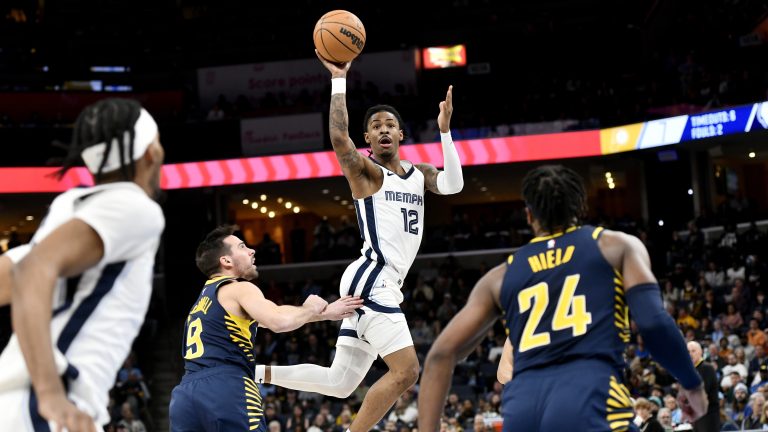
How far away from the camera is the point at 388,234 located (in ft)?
24.3

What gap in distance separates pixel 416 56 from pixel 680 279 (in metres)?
12.2

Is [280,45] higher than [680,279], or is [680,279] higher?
[280,45]

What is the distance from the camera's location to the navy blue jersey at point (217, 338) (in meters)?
6.39

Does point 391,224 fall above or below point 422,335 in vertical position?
above

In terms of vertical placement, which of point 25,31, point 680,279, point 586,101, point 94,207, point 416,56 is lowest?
point 680,279

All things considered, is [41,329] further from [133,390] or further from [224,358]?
[133,390]

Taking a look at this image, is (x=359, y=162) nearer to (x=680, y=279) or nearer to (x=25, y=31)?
(x=680, y=279)

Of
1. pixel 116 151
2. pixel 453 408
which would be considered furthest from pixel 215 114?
pixel 116 151

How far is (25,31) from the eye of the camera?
32.5 meters

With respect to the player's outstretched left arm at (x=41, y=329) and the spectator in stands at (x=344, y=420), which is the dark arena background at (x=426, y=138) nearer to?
the spectator in stands at (x=344, y=420)

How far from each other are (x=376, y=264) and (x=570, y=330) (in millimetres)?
3578

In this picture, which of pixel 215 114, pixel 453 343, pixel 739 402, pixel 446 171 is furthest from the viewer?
pixel 215 114

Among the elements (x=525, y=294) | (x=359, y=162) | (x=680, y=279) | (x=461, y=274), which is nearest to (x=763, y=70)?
(x=680, y=279)

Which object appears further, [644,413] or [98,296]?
[644,413]
